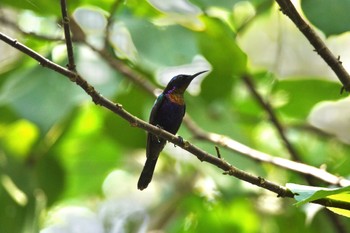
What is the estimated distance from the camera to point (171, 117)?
2.22 meters

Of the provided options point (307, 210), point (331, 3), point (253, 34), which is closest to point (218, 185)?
point (307, 210)

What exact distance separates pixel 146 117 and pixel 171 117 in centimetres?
37

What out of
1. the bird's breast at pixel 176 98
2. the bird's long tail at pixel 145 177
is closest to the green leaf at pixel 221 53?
the bird's breast at pixel 176 98

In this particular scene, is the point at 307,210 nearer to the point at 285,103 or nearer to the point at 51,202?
the point at 285,103

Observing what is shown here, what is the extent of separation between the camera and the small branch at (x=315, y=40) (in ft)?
5.31

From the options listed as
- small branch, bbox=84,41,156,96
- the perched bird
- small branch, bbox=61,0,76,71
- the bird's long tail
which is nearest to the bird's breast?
the perched bird

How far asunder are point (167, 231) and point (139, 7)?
1032 millimetres

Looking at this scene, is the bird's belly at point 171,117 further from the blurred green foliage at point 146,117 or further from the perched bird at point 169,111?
the blurred green foliage at point 146,117

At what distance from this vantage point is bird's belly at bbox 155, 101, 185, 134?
221 centimetres

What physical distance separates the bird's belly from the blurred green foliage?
0.62ft

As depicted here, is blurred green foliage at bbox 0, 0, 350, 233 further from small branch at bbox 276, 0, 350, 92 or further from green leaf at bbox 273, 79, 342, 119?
small branch at bbox 276, 0, 350, 92

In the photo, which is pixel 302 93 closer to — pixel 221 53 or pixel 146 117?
pixel 221 53

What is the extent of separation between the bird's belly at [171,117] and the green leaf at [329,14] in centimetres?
60

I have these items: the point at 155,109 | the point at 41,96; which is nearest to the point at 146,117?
the point at 155,109
